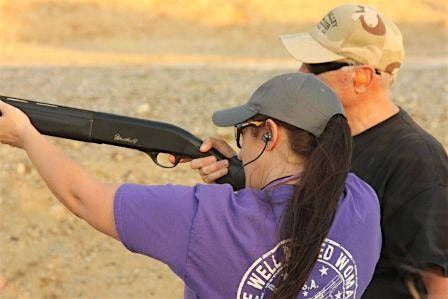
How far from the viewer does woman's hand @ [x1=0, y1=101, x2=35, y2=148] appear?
7.59 feet

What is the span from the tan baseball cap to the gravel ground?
3.01 m

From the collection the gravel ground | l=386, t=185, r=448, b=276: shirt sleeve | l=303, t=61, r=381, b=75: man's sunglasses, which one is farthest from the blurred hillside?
l=386, t=185, r=448, b=276: shirt sleeve

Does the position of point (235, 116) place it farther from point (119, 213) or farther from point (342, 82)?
point (342, 82)

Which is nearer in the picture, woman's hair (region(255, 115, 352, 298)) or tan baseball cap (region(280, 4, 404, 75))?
woman's hair (region(255, 115, 352, 298))

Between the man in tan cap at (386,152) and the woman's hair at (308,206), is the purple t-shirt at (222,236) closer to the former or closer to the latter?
the woman's hair at (308,206)

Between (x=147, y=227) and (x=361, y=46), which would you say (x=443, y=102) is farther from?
(x=147, y=227)

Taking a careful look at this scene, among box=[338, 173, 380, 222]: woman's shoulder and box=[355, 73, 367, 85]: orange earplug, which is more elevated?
box=[338, 173, 380, 222]: woman's shoulder

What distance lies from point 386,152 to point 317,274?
34.0 inches

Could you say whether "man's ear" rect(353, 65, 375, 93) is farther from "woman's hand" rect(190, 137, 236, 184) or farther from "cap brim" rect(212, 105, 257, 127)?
"cap brim" rect(212, 105, 257, 127)

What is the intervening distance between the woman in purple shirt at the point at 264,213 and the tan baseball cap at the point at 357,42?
88cm

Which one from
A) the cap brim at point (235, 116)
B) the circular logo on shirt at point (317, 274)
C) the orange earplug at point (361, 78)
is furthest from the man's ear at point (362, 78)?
the circular logo on shirt at point (317, 274)

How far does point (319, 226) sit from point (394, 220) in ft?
2.65

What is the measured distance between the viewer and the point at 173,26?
23.1 meters

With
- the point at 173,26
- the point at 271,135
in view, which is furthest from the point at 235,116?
the point at 173,26
